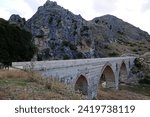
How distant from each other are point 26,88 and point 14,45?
30438mm

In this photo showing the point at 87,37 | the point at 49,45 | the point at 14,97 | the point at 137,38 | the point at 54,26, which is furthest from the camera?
the point at 137,38

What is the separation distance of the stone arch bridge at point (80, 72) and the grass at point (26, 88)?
5.50 ft

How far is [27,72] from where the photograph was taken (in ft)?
51.6

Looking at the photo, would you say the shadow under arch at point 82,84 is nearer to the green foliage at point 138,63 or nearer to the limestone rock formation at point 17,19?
the green foliage at point 138,63

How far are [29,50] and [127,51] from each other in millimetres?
63143

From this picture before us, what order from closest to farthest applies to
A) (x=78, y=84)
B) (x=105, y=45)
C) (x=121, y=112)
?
(x=121, y=112) → (x=78, y=84) → (x=105, y=45)

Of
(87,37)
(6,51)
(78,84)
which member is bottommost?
(78,84)

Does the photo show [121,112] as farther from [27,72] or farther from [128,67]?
[128,67]

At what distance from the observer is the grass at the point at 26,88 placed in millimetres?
10766

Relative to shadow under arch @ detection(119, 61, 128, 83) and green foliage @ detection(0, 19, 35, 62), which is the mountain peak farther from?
green foliage @ detection(0, 19, 35, 62)

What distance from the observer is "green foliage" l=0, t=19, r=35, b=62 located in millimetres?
39219

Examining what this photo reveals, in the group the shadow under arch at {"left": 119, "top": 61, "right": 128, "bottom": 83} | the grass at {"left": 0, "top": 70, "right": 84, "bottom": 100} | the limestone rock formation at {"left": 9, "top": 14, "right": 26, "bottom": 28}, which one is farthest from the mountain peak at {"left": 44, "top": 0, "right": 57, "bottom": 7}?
the grass at {"left": 0, "top": 70, "right": 84, "bottom": 100}

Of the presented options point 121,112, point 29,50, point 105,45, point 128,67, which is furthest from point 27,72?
point 105,45

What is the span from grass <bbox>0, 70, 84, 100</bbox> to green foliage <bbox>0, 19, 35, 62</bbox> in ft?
75.9
